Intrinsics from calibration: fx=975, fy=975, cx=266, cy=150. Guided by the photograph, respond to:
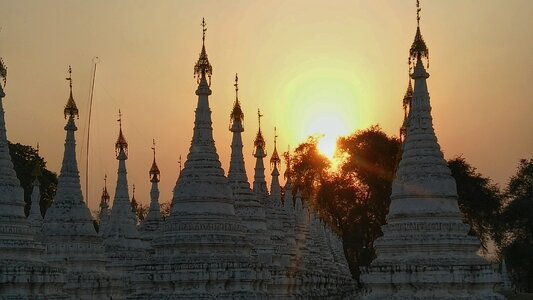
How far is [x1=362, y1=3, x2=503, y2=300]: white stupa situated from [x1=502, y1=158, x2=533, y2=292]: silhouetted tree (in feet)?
115

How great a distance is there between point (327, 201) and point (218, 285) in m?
60.6

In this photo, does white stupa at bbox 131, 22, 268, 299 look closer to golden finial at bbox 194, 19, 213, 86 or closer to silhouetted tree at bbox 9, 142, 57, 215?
golden finial at bbox 194, 19, 213, 86

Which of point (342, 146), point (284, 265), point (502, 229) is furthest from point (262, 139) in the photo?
point (342, 146)

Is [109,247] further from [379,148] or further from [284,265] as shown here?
[379,148]

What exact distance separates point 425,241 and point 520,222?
128ft

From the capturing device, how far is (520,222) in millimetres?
64500

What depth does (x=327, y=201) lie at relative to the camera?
89.6 metres

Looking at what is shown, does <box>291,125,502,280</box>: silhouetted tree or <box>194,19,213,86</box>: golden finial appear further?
<box>291,125,502,280</box>: silhouetted tree

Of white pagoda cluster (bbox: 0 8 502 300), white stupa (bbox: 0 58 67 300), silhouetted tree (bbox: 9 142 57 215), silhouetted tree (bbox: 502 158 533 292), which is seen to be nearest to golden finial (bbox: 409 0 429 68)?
white pagoda cluster (bbox: 0 8 502 300)

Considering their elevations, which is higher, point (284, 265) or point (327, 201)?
point (327, 201)

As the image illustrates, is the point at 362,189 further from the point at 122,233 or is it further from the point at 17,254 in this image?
the point at 17,254


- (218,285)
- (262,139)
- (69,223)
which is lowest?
(218,285)

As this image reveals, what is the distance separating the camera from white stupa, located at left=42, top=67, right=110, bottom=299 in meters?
34.8

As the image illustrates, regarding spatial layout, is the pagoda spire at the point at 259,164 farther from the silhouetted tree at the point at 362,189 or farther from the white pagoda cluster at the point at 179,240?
the silhouetted tree at the point at 362,189
